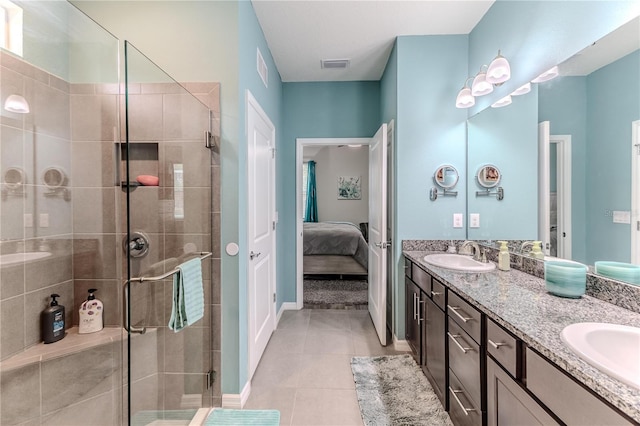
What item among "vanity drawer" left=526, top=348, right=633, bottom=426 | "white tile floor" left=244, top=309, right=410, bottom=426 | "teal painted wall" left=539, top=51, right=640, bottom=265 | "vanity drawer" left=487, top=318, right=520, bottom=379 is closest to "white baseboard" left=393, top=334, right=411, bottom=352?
"white tile floor" left=244, top=309, right=410, bottom=426

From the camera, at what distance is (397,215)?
8.06 ft

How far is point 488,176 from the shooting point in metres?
2.24

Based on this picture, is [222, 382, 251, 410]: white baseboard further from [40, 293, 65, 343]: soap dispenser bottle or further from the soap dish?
the soap dish

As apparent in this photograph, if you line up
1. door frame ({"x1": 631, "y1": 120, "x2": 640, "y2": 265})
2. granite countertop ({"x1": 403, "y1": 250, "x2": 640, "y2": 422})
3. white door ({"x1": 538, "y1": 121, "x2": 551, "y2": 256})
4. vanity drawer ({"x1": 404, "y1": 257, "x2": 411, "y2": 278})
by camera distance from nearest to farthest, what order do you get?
granite countertop ({"x1": 403, "y1": 250, "x2": 640, "y2": 422}), door frame ({"x1": 631, "y1": 120, "x2": 640, "y2": 265}), white door ({"x1": 538, "y1": 121, "x2": 551, "y2": 256}), vanity drawer ({"x1": 404, "y1": 257, "x2": 411, "y2": 278})

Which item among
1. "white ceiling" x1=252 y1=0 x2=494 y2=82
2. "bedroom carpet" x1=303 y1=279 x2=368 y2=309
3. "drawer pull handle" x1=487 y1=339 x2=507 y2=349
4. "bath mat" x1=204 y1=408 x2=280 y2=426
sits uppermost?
"white ceiling" x1=252 y1=0 x2=494 y2=82

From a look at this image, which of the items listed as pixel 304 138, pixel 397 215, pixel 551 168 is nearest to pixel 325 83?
pixel 304 138

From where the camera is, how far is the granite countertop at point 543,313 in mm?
673

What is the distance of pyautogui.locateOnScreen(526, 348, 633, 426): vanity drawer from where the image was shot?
68 centimetres

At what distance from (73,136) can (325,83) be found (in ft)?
8.50

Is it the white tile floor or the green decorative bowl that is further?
the white tile floor

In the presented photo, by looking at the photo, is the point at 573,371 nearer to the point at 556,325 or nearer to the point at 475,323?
the point at 556,325

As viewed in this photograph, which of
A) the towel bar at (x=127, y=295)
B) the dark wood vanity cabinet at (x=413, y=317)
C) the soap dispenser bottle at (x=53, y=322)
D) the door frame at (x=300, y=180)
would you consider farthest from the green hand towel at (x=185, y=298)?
the door frame at (x=300, y=180)

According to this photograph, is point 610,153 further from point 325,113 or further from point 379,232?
point 325,113

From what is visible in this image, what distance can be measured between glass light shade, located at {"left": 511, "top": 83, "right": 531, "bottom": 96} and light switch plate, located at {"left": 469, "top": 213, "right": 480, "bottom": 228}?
969 mm
